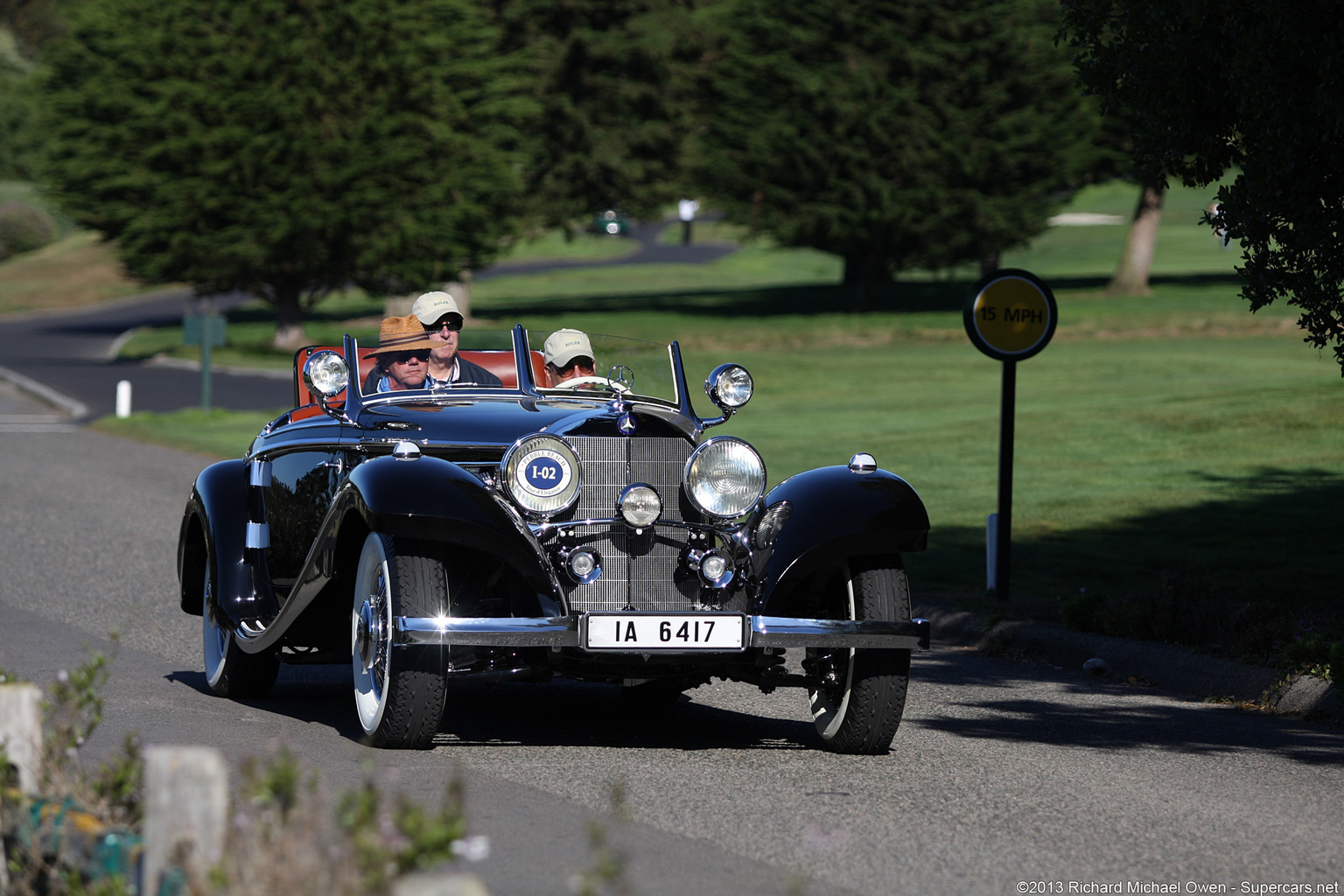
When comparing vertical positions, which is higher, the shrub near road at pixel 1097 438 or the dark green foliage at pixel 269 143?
the dark green foliage at pixel 269 143

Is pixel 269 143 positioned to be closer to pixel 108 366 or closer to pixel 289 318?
pixel 289 318

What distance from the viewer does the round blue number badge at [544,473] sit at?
6656 millimetres

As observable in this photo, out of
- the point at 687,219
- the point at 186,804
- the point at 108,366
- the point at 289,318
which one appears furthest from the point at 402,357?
the point at 687,219

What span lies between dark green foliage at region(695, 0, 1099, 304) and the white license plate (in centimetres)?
4130

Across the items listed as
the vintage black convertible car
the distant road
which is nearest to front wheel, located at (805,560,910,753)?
the vintage black convertible car

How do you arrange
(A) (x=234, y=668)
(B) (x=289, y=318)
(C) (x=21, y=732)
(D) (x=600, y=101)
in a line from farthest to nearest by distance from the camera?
(D) (x=600, y=101) < (B) (x=289, y=318) < (A) (x=234, y=668) < (C) (x=21, y=732)

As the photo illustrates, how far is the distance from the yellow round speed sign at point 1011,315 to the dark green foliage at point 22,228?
242 feet

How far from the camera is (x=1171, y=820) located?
571 cm

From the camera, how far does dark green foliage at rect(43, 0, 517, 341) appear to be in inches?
1590

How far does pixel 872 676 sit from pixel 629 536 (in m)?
1.12

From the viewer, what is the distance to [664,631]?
6.36 meters

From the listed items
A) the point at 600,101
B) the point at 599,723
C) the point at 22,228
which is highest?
the point at 600,101

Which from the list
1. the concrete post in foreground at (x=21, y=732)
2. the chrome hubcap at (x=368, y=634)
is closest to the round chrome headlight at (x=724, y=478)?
the chrome hubcap at (x=368, y=634)

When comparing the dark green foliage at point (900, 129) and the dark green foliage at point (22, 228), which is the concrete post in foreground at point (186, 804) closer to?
the dark green foliage at point (900, 129)
